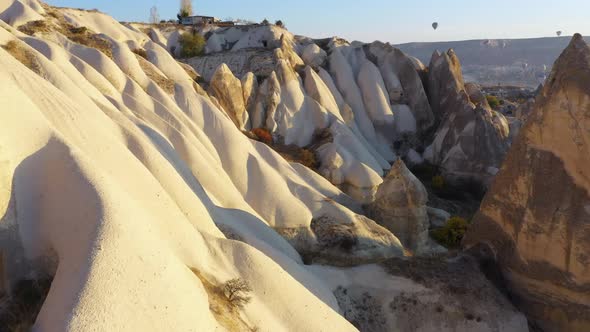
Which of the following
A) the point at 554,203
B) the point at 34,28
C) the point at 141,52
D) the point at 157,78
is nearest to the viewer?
the point at 554,203

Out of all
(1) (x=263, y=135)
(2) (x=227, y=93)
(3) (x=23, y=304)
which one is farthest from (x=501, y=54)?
(3) (x=23, y=304)

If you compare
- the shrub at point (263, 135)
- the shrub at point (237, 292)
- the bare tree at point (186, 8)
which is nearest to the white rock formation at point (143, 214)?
the shrub at point (237, 292)

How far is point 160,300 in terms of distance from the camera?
229 inches

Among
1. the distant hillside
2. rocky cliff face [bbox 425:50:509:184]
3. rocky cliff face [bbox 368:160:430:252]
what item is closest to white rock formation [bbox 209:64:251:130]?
rocky cliff face [bbox 368:160:430:252]

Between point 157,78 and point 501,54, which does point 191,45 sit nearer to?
point 157,78

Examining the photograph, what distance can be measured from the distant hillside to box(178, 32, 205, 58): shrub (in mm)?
88459

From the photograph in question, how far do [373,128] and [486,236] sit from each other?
15540mm

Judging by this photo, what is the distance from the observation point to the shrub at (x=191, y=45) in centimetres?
2898

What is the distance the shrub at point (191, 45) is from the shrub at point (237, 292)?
23.3m

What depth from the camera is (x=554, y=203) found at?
396 inches

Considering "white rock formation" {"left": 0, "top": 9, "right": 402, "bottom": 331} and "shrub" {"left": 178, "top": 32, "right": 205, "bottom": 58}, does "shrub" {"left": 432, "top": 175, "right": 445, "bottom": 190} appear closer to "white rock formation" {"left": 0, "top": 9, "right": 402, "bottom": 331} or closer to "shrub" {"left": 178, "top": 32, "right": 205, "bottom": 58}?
"white rock formation" {"left": 0, "top": 9, "right": 402, "bottom": 331}

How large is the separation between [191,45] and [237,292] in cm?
2407

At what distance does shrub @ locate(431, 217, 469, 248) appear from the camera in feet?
53.9

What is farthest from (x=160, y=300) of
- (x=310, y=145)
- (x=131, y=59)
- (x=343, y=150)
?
(x=310, y=145)
